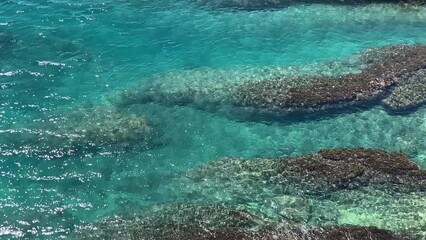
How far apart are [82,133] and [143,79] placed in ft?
25.3

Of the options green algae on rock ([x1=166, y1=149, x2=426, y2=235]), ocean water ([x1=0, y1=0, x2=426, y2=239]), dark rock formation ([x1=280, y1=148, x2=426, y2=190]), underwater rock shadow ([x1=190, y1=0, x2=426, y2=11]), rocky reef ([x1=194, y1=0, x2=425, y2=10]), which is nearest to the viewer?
green algae on rock ([x1=166, y1=149, x2=426, y2=235])

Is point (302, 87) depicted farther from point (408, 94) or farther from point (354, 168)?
point (354, 168)

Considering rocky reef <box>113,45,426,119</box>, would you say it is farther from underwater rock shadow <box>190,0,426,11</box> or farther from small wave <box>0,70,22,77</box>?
underwater rock shadow <box>190,0,426,11</box>

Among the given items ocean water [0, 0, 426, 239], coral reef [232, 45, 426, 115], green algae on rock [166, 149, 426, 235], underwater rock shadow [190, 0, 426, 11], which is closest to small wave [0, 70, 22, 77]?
ocean water [0, 0, 426, 239]

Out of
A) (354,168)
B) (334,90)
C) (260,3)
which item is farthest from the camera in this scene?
(260,3)

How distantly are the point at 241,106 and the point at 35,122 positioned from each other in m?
14.4

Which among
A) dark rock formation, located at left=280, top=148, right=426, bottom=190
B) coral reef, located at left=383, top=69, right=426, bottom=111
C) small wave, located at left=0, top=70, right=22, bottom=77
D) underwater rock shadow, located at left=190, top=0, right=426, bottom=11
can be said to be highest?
underwater rock shadow, located at left=190, top=0, right=426, bottom=11

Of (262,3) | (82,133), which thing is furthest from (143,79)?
(262,3)

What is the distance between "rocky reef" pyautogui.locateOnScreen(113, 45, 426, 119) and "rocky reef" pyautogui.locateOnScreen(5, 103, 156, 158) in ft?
8.24

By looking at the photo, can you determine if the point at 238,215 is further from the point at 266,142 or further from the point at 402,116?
the point at 402,116

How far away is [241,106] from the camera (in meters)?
32.3

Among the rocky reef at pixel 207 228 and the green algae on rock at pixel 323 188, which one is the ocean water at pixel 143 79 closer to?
the rocky reef at pixel 207 228

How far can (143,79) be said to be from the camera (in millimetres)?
35969

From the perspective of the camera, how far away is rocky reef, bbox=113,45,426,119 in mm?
31812
